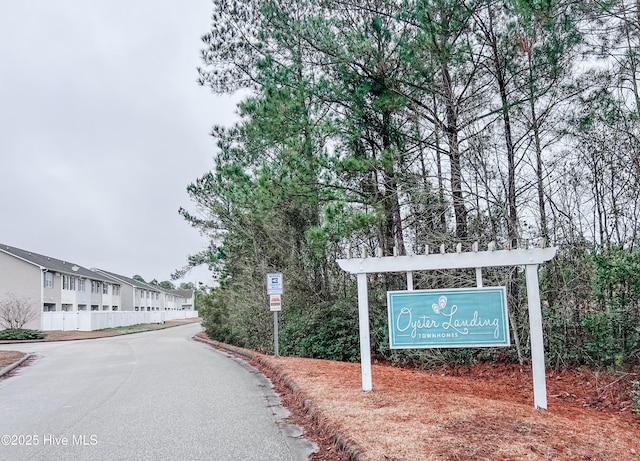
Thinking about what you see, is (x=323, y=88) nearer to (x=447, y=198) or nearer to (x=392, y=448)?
(x=447, y=198)

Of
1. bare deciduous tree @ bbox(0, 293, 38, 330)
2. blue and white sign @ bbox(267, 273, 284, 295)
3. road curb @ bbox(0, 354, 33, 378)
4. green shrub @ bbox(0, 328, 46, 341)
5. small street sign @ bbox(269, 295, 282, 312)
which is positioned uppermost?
blue and white sign @ bbox(267, 273, 284, 295)

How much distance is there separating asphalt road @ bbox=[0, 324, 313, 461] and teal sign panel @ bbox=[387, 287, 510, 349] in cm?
217

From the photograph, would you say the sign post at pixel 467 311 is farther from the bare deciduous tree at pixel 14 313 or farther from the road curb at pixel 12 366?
the bare deciduous tree at pixel 14 313

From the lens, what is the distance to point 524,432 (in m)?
5.11

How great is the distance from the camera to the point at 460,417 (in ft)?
18.8

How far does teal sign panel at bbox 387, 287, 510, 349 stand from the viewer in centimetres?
703

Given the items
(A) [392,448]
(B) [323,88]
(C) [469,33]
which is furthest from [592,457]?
(B) [323,88]

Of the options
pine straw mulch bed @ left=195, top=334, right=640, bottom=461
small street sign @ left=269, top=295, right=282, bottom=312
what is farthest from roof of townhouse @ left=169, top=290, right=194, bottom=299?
pine straw mulch bed @ left=195, top=334, right=640, bottom=461

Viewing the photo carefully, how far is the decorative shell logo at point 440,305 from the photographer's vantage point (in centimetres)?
720

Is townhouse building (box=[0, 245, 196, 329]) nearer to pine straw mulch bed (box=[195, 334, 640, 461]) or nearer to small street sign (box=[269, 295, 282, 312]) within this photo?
small street sign (box=[269, 295, 282, 312])

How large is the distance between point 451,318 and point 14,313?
126ft

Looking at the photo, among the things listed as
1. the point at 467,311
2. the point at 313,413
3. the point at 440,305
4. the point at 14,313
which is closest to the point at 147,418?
the point at 313,413

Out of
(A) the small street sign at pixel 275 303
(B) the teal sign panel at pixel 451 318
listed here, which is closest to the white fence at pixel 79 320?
(A) the small street sign at pixel 275 303

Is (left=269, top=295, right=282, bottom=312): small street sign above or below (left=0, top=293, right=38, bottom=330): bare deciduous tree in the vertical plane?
above
